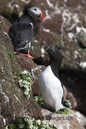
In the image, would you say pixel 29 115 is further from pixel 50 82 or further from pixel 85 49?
pixel 85 49

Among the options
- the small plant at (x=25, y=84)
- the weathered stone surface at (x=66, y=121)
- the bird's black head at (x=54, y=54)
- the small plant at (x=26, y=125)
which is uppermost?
the bird's black head at (x=54, y=54)

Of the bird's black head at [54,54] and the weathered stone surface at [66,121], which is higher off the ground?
the bird's black head at [54,54]

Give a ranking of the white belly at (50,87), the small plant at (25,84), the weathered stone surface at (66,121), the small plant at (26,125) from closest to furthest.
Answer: the small plant at (26,125)
the small plant at (25,84)
the white belly at (50,87)
the weathered stone surface at (66,121)

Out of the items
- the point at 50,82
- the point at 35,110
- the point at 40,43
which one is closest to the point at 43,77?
the point at 50,82

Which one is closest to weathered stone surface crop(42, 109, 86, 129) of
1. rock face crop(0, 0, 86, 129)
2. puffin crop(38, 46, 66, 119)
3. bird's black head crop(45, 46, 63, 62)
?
puffin crop(38, 46, 66, 119)

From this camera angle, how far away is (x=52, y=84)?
587 cm

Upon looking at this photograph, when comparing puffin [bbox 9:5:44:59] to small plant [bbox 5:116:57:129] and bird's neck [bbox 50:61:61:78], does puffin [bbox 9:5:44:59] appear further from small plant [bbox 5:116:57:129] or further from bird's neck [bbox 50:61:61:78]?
small plant [bbox 5:116:57:129]

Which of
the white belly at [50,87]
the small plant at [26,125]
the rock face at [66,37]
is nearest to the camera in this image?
the small plant at [26,125]

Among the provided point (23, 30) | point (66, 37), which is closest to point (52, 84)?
point (23, 30)

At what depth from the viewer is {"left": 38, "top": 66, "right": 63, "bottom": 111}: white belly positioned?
5867 mm

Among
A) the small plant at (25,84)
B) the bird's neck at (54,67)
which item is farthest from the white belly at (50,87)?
the small plant at (25,84)

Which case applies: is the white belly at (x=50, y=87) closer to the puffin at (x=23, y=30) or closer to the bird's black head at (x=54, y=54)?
the bird's black head at (x=54, y=54)

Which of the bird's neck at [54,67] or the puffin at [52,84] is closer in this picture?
the puffin at [52,84]

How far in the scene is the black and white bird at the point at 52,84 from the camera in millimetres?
5879
